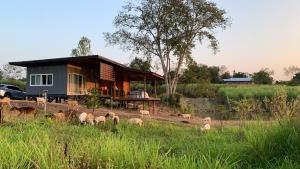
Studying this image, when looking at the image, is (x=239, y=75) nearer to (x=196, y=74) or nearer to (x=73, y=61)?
(x=196, y=74)

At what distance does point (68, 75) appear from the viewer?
95.7 ft

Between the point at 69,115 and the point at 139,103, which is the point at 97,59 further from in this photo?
the point at 69,115

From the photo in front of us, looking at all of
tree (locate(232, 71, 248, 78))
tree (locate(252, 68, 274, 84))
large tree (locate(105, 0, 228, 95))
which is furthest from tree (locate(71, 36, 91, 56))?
tree (locate(232, 71, 248, 78))

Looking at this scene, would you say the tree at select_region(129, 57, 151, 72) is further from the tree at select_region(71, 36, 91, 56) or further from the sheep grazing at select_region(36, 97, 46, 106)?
the sheep grazing at select_region(36, 97, 46, 106)

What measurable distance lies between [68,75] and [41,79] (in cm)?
244

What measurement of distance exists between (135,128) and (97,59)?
15.6 meters

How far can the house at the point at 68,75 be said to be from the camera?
1143 inches

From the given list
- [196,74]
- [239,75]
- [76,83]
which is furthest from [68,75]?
[239,75]

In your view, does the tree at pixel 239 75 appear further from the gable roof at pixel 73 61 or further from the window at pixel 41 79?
the window at pixel 41 79

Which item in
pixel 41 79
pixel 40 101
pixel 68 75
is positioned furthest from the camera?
pixel 41 79

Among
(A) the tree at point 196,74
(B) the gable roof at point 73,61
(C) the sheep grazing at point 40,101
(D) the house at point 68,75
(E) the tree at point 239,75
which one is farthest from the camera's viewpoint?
(E) the tree at point 239,75

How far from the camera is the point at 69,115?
570 inches

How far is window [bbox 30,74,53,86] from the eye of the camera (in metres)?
29.9

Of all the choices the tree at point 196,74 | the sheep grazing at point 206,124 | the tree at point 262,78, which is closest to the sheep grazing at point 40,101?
the sheep grazing at point 206,124
